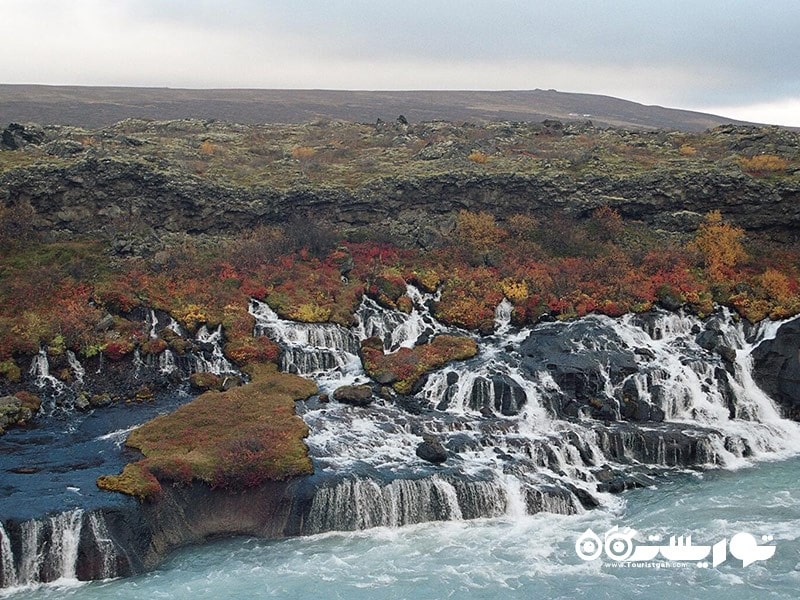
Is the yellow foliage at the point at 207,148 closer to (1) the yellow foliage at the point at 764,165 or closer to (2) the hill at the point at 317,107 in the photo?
(2) the hill at the point at 317,107

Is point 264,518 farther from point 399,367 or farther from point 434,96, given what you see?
point 434,96

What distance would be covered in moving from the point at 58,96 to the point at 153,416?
10705cm

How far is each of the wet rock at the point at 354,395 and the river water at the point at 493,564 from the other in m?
8.78

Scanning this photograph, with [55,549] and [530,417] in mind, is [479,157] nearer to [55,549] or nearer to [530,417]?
[530,417]

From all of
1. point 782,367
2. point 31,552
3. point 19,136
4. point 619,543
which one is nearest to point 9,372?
point 31,552

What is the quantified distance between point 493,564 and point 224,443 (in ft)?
37.6

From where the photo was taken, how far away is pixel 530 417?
1313 inches

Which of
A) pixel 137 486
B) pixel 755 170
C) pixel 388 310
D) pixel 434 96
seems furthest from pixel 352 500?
pixel 434 96

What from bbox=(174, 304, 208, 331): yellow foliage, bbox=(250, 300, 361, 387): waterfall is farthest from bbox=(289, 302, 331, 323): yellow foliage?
bbox=(174, 304, 208, 331): yellow foliage

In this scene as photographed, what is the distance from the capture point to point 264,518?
84.4ft

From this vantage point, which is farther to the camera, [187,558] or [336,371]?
[336,371]

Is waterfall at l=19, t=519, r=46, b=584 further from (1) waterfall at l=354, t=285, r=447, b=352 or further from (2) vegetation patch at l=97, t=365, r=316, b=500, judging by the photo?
(1) waterfall at l=354, t=285, r=447, b=352

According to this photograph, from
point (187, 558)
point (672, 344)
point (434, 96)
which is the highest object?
point (434, 96)

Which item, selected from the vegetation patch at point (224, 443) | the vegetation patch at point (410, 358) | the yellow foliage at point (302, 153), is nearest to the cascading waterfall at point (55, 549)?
the vegetation patch at point (224, 443)
